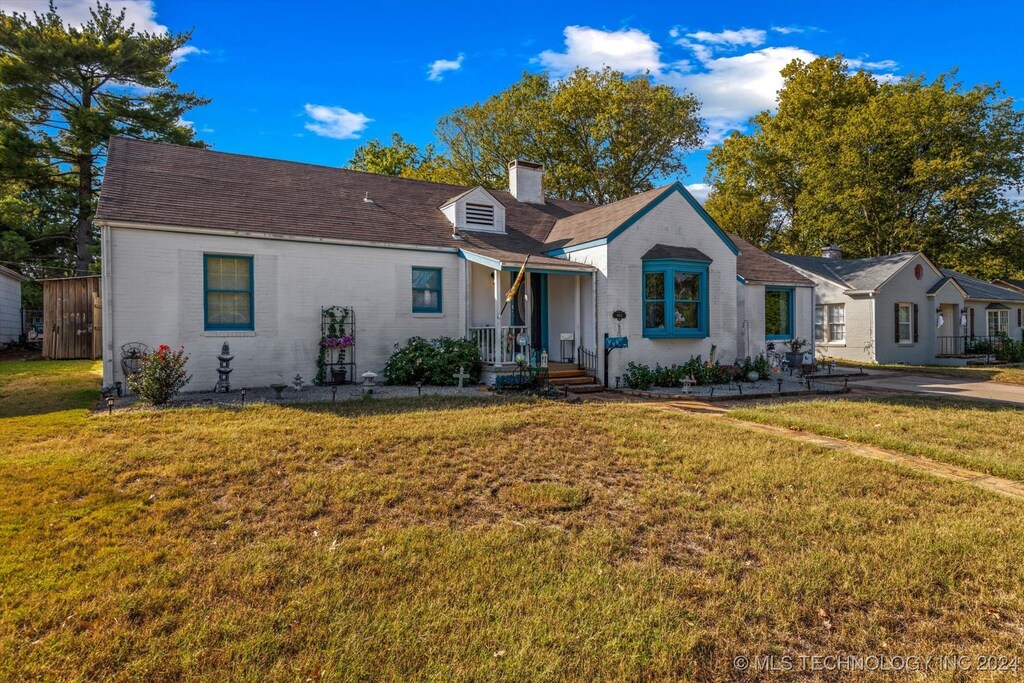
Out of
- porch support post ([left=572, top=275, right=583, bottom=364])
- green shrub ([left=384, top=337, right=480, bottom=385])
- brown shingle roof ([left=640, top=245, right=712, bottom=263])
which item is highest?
brown shingle roof ([left=640, top=245, right=712, bottom=263])

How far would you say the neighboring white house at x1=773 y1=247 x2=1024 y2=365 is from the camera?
71.2ft

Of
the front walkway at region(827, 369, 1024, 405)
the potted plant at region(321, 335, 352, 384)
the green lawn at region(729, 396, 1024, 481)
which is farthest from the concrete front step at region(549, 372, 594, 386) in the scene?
the front walkway at region(827, 369, 1024, 405)

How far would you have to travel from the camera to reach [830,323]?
76.6ft

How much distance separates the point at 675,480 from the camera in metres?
5.78

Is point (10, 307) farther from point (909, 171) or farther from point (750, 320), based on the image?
point (909, 171)

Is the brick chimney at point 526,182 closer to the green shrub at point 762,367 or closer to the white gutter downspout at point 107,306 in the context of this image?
the green shrub at point 762,367

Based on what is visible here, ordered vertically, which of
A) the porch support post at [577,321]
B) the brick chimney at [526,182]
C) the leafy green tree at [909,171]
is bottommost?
the porch support post at [577,321]

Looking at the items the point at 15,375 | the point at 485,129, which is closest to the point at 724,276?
the point at 15,375

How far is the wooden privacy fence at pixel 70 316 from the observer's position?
16.7m

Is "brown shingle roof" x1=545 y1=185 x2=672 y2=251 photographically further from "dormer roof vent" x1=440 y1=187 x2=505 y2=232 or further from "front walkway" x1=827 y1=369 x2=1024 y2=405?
"front walkway" x1=827 y1=369 x2=1024 y2=405

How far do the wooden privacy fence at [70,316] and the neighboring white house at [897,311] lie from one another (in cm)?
2761

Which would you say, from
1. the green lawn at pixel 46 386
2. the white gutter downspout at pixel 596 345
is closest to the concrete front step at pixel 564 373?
the white gutter downspout at pixel 596 345

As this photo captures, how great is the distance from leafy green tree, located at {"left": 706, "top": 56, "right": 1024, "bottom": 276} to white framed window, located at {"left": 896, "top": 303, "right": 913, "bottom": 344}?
827 centimetres

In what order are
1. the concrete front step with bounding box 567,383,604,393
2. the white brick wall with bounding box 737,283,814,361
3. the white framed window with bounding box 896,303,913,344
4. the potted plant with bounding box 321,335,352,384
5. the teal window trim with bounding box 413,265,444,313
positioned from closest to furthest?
1. the potted plant with bounding box 321,335,352,384
2. the concrete front step with bounding box 567,383,604,393
3. the teal window trim with bounding box 413,265,444,313
4. the white brick wall with bounding box 737,283,814,361
5. the white framed window with bounding box 896,303,913,344
